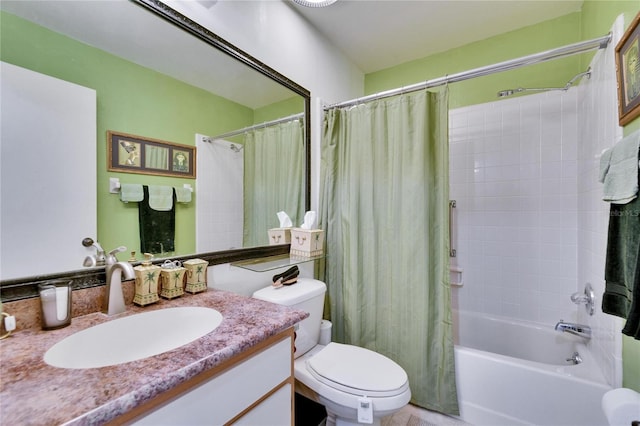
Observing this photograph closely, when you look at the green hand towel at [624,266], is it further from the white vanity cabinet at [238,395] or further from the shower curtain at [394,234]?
the white vanity cabinet at [238,395]

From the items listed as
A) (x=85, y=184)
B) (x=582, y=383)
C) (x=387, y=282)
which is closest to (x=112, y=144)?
(x=85, y=184)

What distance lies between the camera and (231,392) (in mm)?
714

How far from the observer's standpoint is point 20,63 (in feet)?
2.61

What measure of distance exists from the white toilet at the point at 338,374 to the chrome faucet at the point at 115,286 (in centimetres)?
60

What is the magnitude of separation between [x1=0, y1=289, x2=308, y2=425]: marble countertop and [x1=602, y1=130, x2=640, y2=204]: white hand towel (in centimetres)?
124

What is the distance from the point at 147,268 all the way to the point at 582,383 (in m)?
2.02

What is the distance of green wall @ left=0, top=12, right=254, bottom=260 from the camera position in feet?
2.70

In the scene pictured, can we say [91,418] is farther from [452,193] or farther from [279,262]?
[452,193]

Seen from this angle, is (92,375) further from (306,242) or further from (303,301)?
(306,242)

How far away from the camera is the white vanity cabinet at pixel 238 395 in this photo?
1.94 feet

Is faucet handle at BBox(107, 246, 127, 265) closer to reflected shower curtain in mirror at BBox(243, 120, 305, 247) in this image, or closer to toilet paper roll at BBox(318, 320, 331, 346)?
reflected shower curtain in mirror at BBox(243, 120, 305, 247)

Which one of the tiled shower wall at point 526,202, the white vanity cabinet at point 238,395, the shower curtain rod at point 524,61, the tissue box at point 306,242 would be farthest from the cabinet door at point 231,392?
the tiled shower wall at point 526,202

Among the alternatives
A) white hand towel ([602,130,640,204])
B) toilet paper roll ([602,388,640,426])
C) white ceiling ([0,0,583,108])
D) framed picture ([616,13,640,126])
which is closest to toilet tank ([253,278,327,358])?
white ceiling ([0,0,583,108])

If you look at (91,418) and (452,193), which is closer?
(91,418)
